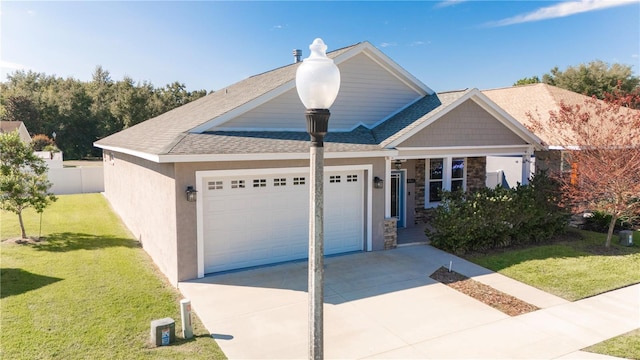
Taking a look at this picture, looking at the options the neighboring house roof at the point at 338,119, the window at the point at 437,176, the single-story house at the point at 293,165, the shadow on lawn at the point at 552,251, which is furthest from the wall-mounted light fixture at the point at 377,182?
the window at the point at 437,176

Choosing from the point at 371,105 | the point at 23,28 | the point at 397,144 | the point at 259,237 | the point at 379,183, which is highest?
the point at 23,28

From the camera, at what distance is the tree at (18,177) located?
11.8 m

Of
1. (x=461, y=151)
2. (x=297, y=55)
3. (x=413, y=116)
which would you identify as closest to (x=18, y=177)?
(x=297, y=55)

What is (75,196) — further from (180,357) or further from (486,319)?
(486,319)

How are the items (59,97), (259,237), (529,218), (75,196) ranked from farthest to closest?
(59,97), (75,196), (529,218), (259,237)

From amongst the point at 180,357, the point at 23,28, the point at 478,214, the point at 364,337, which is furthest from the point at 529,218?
the point at 23,28

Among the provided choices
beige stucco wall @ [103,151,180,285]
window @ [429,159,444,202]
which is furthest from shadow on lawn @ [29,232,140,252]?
window @ [429,159,444,202]

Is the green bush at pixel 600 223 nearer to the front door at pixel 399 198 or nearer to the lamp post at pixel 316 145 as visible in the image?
the front door at pixel 399 198

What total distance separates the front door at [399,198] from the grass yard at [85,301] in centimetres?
817

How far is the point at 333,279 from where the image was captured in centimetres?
909

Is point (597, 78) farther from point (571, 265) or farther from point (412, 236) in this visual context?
point (571, 265)

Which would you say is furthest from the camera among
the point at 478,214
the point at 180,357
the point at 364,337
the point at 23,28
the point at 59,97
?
the point at 59,97

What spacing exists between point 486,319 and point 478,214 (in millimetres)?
4503

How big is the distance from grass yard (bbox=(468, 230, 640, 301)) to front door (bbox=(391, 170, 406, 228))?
374 centimetres
